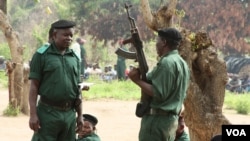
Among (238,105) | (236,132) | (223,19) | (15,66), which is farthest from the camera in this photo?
(223,19)

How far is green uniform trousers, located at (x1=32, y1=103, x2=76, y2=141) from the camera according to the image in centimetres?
461

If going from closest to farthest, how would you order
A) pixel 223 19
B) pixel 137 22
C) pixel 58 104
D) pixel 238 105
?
pixel 58 104, pixel 238 105, pixel 223 19, pixel 137 22

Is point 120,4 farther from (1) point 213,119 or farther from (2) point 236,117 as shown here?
(1) point 213,119

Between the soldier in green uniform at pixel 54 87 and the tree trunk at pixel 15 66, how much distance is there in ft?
21.9

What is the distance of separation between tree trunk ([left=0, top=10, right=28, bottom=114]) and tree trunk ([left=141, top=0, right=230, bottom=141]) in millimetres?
4876

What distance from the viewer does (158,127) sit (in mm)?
4676

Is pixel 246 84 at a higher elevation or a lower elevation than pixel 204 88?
lower

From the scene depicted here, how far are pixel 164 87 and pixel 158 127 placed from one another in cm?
37

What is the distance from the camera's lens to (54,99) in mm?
4621

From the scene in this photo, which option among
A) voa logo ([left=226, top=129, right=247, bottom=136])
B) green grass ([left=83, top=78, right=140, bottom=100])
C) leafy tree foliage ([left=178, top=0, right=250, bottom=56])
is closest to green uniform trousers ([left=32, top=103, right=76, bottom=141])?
voa logo ([left=226, top=129, right=247, bottom=136])

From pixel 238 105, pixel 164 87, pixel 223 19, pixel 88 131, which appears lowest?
pixel 238 105

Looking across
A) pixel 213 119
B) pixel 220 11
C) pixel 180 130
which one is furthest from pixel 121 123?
pixel 220 11

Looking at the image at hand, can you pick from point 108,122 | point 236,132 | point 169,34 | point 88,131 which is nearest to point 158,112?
point 169,34

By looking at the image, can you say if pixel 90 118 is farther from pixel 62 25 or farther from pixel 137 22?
pixel 137 22
